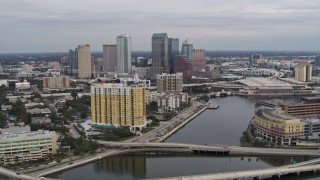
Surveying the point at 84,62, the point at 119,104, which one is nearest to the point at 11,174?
the point at 119,104

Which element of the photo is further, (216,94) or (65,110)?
(216,94)

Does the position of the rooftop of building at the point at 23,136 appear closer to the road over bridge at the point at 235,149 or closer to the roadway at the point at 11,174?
the roadway at the point at 11,174

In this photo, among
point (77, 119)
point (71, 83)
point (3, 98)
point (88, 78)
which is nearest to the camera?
point (77, 119)

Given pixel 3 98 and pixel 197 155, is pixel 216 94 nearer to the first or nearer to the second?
pixel 3 98

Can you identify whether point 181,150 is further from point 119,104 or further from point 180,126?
point 180,126

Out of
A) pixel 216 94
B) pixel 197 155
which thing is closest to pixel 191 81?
pixel 216 94

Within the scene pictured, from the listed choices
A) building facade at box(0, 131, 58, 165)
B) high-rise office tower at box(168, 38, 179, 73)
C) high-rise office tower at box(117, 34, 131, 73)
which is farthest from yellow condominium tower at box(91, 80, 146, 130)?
high-rise office tower at box(117, 34, 131, 73)

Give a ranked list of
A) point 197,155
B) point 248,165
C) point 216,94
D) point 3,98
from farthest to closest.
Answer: point 216,94 → point 3,98 → point 197,155 → point 248,165
